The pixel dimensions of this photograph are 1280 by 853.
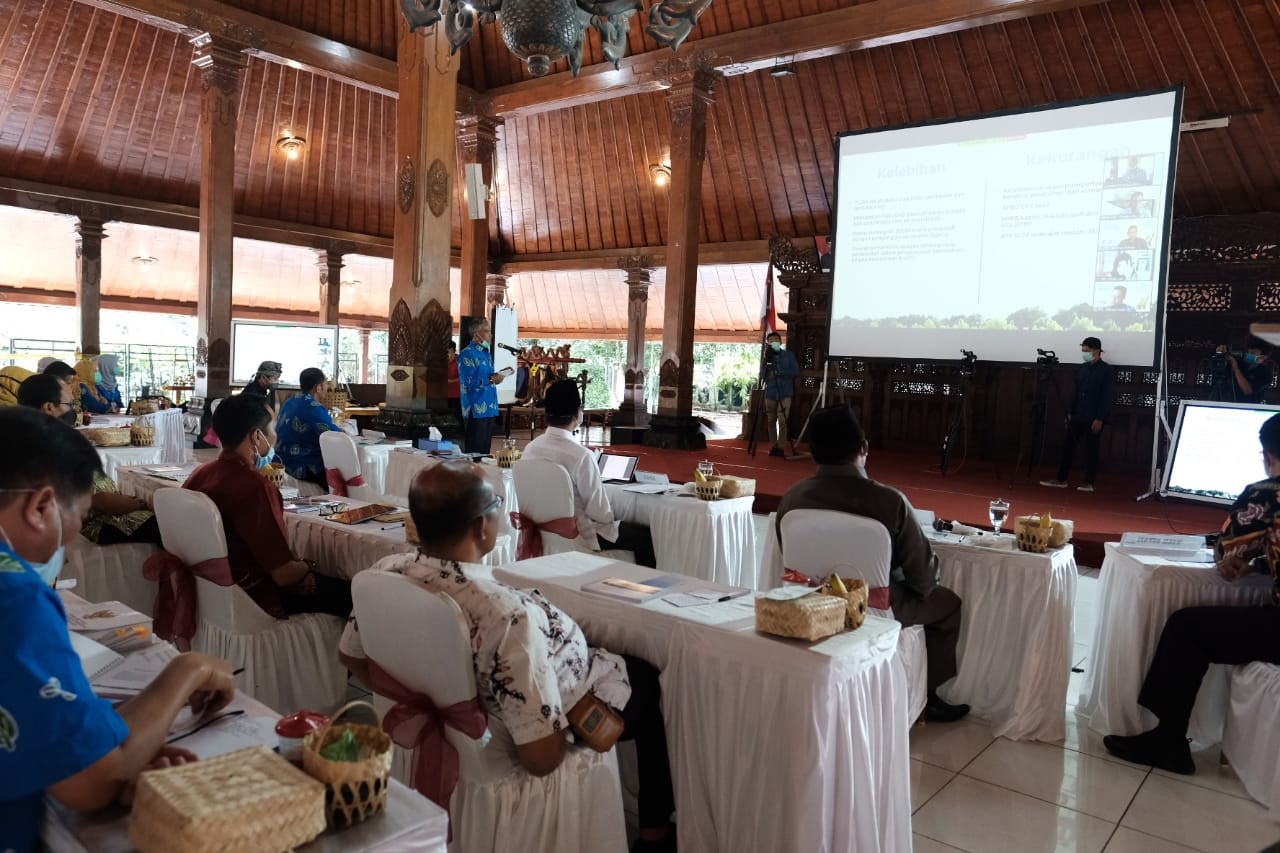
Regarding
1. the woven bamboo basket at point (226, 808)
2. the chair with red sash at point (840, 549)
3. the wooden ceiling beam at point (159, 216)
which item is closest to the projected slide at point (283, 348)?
the wooden ceiling beam at point (159, 216)

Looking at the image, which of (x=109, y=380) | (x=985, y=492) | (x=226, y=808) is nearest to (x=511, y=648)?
(x=226, y=808)

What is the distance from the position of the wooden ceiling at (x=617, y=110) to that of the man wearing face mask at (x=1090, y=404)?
3.27m

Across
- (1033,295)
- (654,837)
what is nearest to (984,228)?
(1033,295)

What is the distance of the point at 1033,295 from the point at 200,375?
900 cm

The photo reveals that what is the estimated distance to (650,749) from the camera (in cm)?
223

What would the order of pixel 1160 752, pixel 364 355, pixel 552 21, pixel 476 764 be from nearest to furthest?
1. pixel 476 764
2. pixel 1160 752
3. pixel 552 21
4. pixel 364 355

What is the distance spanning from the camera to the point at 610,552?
409 cm

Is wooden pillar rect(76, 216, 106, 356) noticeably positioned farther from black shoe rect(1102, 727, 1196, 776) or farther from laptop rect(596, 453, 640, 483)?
black shoe rect(1102, 727, 1196, 776)

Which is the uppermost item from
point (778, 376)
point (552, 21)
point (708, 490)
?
point (552, 21)

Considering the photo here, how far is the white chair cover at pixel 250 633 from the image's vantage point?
2.61 meters

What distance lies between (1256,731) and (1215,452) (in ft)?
4.20

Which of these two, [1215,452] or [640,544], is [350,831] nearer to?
[640,544]

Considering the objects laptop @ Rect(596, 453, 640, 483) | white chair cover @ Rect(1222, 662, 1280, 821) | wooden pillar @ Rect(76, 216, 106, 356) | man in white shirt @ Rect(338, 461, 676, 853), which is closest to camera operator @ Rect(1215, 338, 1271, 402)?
white chair cover @ Rect(1222, 662, 1280, 821)

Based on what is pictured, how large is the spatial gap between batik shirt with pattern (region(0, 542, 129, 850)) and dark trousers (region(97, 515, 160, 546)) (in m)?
2.53
